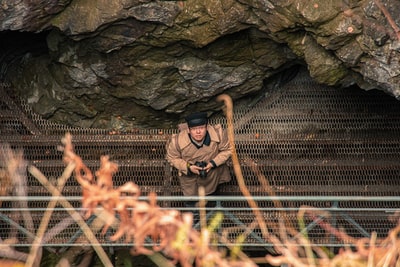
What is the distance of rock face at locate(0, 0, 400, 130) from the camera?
30.6 feet

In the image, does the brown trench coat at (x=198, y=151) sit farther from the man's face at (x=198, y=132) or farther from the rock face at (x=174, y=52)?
the rock face at (x=174, y=52)

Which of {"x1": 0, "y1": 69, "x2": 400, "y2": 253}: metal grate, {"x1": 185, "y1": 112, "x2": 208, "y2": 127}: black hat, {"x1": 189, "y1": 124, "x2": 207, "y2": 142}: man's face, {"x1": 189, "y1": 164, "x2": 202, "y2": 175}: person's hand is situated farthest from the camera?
{"x1": 0, "y1": 69, "x2": 400, "y2": 253}: metal grate

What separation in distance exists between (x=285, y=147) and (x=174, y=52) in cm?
207

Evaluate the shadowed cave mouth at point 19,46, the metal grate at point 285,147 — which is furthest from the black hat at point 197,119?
the shadowed cave mouth at point 19,46

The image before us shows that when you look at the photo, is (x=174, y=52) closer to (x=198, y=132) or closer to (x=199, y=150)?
(x=198, y=132)

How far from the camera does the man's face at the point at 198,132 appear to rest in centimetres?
984

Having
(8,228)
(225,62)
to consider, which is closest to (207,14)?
(225,62)

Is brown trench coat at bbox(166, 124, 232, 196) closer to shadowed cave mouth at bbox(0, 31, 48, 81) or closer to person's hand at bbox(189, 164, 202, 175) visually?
person's hand at bbox(189, 164, 202, 175)

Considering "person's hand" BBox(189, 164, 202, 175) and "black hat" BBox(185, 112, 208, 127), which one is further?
"person's hand" BBox(189, 164, 202, 175)

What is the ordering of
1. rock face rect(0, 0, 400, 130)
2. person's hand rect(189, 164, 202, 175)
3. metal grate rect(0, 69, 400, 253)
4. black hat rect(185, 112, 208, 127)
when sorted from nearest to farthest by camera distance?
rock face rect(0, 0, 400, 130), black hat rect(185, 112, 208, 127), person's hand rect(189, 164, 202, 175), metal grate rect(0, 69, 400, 253)

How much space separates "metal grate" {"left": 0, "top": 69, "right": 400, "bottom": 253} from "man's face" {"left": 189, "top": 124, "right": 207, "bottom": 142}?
4.33 ft

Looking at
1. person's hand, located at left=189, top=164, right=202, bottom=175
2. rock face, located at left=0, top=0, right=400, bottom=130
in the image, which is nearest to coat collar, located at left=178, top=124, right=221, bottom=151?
person's hand, located at left=189, top=164, right=202, bottom=175

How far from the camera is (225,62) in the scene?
10617 millimetres

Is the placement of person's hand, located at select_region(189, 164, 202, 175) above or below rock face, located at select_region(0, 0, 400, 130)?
below
